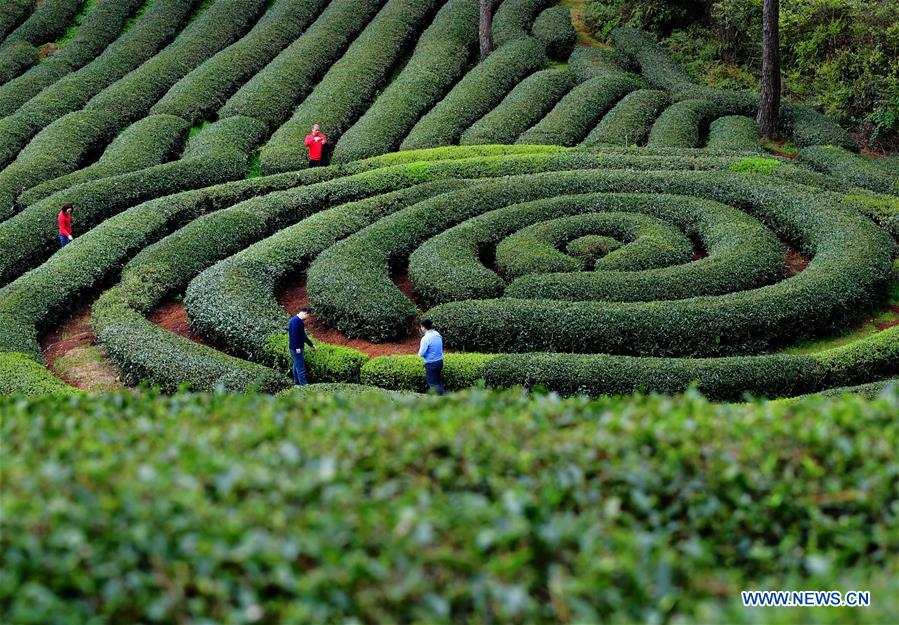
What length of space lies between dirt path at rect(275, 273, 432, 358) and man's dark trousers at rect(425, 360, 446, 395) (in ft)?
5.12

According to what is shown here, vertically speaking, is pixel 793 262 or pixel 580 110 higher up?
pixel 580 110

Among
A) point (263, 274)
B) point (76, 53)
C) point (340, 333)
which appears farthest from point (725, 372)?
point (76, 53)

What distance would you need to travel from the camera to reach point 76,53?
3634cm

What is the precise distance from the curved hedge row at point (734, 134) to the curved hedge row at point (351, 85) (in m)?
10.7

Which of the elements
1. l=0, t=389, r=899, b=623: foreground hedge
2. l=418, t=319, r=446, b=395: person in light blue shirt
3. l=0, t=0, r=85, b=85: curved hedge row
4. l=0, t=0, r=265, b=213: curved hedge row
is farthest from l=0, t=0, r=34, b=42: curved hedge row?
l=0, t=389, r=899, b=623: foreground hedge

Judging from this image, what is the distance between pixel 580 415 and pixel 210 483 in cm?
345

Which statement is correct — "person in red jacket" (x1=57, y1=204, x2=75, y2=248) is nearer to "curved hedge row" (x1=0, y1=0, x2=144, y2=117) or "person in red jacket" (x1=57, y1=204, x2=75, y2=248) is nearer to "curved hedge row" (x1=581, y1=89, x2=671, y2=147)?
"curved hedge row" (x1=0, y1=0, x2=144, y2=117)

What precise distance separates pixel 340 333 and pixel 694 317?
21.5 feet

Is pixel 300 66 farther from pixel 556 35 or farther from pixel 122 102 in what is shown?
pixel 556 35

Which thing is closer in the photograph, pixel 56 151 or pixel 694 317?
pixel 694 317

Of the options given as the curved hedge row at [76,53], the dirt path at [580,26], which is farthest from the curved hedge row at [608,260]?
the curved hedge row at [76,53]

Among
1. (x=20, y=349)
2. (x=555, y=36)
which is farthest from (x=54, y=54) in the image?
(x=20, y=349)

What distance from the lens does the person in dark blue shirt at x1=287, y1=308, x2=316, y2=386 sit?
16.9 m

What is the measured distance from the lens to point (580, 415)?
916cm
